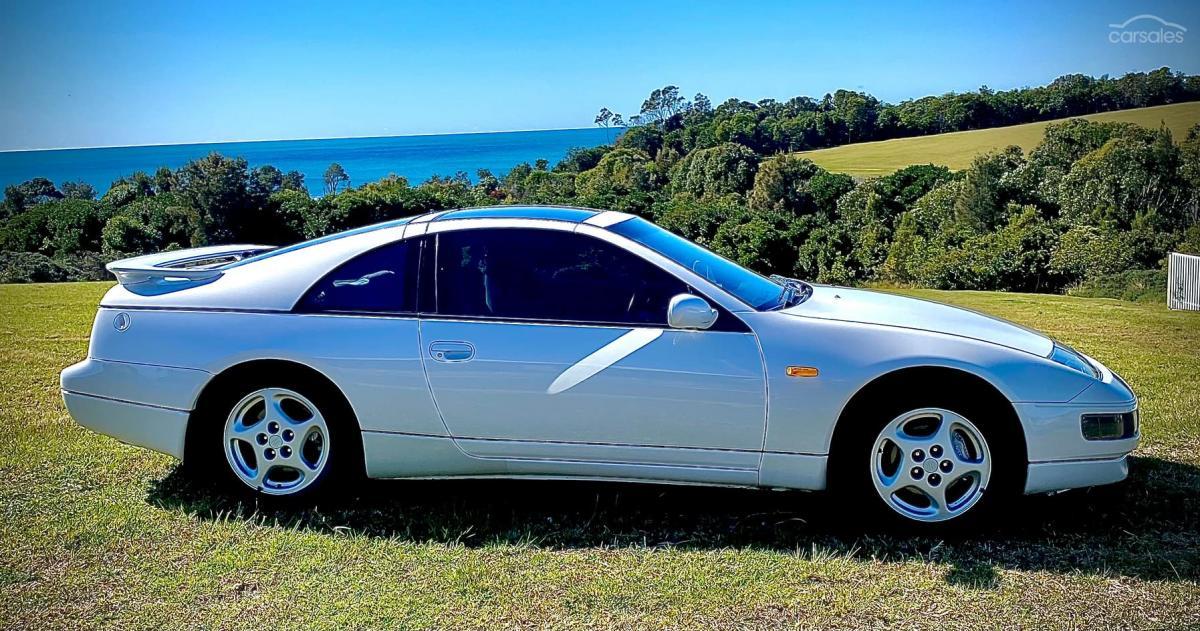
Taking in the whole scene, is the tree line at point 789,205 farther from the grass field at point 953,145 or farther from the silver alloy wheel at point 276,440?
the silver alloy wheel at point 276,440

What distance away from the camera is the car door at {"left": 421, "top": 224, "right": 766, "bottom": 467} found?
4.16 m

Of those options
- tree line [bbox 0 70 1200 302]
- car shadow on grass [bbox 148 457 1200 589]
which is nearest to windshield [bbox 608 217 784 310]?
car shadow on grass [bbox 148 457 1200 589]

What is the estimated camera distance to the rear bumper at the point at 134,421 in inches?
181

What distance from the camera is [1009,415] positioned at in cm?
412

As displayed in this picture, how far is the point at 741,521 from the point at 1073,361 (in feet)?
5.73

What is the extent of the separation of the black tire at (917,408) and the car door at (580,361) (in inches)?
16.5

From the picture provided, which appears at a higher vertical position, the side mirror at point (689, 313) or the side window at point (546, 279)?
the side window at point (546, 279)

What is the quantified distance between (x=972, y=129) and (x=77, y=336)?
247 ft

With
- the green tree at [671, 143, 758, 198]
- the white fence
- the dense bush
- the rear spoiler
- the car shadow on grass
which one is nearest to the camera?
the car shadow on grass

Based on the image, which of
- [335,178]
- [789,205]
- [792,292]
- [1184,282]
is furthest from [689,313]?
[789,205]

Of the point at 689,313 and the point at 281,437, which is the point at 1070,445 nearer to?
the point at 689,313

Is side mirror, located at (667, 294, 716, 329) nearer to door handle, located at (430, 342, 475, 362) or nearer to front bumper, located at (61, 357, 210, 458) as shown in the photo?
door handle, located at (430, 342, 475, 362)

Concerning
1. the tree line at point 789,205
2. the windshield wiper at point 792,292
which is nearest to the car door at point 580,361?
the windshield wiper at point 792,292

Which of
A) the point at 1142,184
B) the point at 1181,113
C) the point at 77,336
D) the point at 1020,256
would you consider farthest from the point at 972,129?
the point at 77,336
